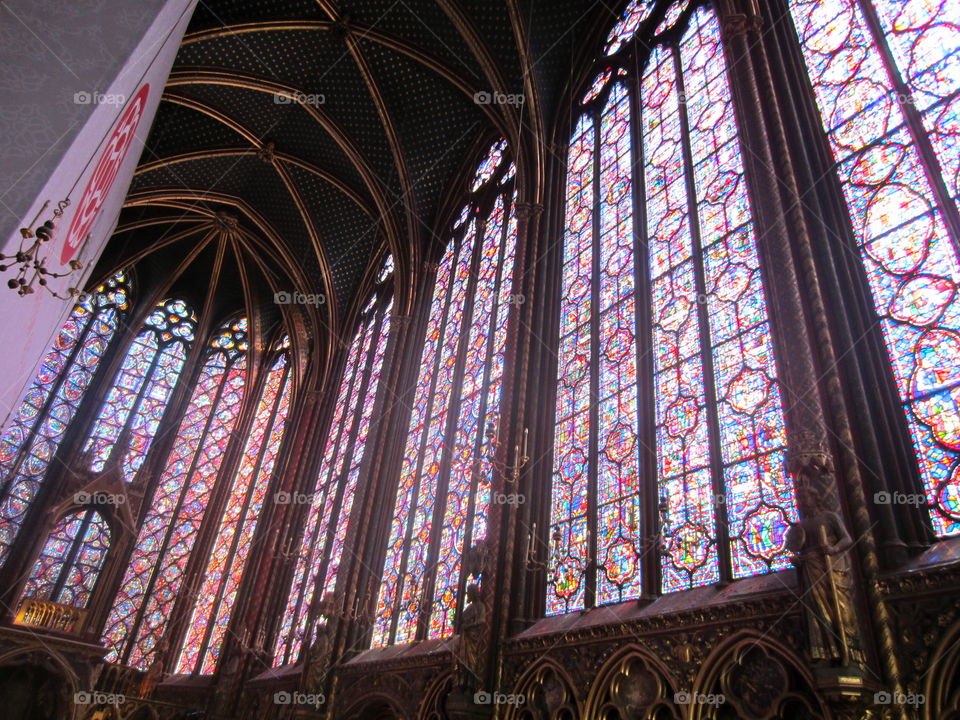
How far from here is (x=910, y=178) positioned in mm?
7090

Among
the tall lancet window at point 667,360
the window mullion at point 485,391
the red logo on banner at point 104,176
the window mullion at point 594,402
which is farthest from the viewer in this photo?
the window mullion at point 485,391

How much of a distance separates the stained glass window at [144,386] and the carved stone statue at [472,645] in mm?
14820

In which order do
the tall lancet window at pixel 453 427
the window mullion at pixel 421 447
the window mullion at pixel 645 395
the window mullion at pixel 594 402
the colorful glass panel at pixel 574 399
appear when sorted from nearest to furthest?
the window mullion at pixel 645 395 < the window mullion at pixel 594 402 < the colorful glass panel at pixel 574 399 < the tall lancet window at pixel 453 427 < the window mullion at pixel 421 447

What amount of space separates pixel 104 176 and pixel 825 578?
6.18m

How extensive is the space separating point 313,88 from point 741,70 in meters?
Result: 10.6

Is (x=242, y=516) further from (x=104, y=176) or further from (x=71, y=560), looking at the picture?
(x=104, y=176)

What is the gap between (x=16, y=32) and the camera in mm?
Result: 4016

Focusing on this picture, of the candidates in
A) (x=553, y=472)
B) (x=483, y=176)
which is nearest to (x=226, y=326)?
(x=483, y=176)

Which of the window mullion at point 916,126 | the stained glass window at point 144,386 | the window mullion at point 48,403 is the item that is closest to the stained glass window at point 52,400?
the window mullion at point 48,403

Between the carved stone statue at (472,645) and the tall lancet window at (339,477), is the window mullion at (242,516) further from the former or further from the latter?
the carved stone statue at (472,645)

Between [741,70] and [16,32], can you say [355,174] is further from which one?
[16,32]

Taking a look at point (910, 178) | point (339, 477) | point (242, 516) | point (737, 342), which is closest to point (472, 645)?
point (737, 342)

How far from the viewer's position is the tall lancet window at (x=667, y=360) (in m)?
7.24

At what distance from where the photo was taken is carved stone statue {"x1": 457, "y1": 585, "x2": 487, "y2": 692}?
866 cm
